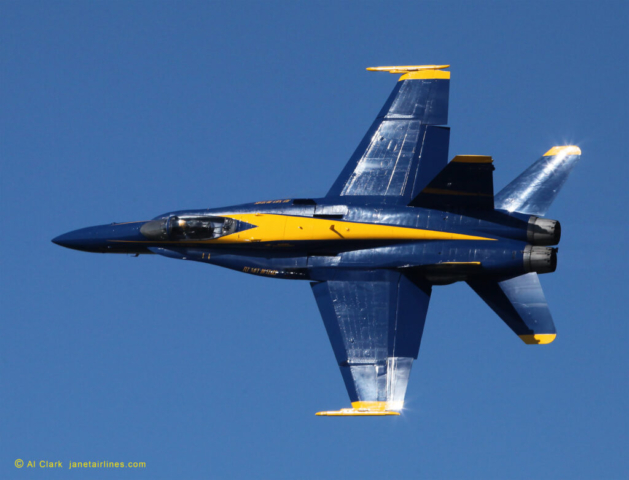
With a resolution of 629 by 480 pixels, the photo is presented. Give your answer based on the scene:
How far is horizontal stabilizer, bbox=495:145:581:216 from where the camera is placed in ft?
98.8

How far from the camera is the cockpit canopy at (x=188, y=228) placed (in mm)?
31125

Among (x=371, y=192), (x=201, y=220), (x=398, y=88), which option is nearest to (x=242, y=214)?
(x=201, y=220)

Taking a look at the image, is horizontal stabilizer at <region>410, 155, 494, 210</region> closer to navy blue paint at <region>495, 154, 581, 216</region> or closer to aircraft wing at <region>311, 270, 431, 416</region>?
navy blue paint at <region>495, 154, 581, 216</region>

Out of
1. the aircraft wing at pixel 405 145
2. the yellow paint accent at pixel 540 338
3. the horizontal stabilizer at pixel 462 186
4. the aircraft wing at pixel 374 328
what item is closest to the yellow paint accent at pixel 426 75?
the aircraft wing at pixel 405 145

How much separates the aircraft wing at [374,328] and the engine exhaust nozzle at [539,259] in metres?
2.69

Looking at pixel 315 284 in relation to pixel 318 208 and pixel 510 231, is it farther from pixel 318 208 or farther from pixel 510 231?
pixel 510 231

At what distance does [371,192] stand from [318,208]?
152cm

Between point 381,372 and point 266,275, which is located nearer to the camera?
point 381,372

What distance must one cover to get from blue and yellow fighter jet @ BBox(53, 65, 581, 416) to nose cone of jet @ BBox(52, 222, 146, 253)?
163mm

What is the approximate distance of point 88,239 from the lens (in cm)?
3250

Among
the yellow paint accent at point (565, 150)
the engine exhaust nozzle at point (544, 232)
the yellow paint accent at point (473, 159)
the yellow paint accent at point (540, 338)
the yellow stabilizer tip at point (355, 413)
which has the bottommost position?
the yellow stabilizer tip at point (355, 413)

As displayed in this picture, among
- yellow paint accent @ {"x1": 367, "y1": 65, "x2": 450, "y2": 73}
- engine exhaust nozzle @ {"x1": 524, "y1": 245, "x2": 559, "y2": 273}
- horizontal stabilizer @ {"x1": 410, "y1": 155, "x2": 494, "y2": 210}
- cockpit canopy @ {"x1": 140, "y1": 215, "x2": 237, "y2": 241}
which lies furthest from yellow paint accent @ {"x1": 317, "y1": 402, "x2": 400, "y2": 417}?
yellow paint accent @ {"x1": 367, "y1": 65, "x2": 450, "y2": 73}

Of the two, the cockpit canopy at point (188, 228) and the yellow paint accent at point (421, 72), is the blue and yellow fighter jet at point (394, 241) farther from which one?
the yellow paint accent at point (421, 72)

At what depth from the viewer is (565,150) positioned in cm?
3077
